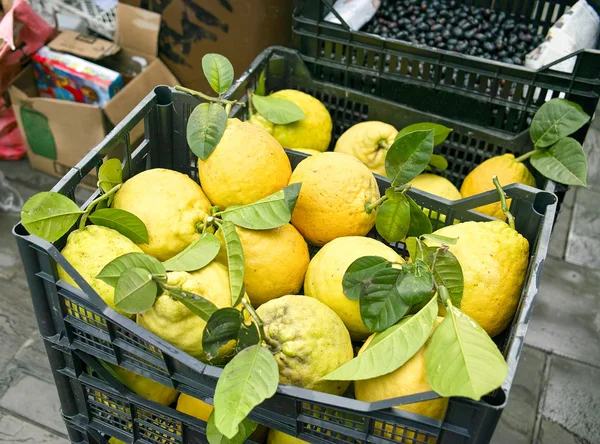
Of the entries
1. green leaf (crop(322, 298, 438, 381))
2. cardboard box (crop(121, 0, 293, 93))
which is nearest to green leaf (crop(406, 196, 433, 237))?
green leaf (crop(322, 298, 438, 381))

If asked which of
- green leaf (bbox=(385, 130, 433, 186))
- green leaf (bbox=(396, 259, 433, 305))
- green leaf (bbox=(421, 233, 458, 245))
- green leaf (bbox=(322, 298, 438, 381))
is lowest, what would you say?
green leaf (bbox=(322, 298, 438, 381))

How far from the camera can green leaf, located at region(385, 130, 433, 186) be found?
1.09 metres

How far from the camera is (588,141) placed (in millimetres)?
3057

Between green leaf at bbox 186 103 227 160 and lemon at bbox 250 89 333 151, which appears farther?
lemon at bbox 250 89 333 151

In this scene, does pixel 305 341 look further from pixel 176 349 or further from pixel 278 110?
pixel 278 110

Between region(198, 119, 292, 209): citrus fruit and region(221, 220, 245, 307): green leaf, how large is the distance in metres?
0.10

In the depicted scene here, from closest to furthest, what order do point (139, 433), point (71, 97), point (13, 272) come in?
point (139, 433)
point (13, 272)
point (71, 97)

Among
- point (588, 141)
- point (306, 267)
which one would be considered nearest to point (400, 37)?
point (306, 267)

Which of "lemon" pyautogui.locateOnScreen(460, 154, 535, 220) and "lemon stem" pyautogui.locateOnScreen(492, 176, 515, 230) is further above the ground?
"lemon stem" pyautogui.locateOnScreen(492, 176, 515, 230)

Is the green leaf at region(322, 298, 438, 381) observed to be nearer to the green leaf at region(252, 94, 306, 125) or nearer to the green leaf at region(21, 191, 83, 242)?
the green leaf at region(21, 191, 83, 242)

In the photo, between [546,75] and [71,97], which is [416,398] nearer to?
[546,75]

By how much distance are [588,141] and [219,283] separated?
263 centimetres

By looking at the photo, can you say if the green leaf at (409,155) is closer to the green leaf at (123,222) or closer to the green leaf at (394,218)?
the green leaf at (394,218)

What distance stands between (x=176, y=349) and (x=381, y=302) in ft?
0.99
